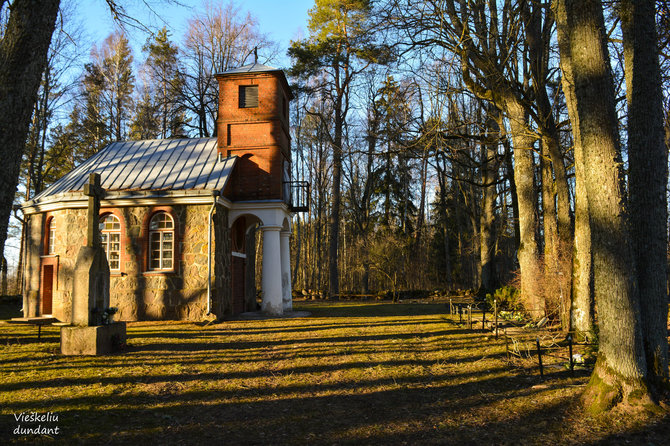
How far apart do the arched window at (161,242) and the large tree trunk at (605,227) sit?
13.0 metres

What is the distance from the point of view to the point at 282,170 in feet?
58.0

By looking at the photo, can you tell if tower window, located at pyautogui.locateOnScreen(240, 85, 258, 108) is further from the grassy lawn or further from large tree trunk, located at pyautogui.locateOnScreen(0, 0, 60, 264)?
large tree trunk, located at pyautogui.locateOnScreen(0, 0, 60, 264)

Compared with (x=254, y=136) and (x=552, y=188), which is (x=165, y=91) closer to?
(x=254, y=136)

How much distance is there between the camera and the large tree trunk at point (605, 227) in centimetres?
523

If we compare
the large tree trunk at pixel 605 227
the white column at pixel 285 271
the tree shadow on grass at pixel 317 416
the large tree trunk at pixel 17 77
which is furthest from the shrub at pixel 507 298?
the large tree trunk at pixel 17 77

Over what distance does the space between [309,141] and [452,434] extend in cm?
3263

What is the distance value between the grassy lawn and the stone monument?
382mm

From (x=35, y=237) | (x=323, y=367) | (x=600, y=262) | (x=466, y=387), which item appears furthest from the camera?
(x=35, y=237)

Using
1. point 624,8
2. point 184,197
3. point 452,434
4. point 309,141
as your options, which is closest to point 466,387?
point 452,434

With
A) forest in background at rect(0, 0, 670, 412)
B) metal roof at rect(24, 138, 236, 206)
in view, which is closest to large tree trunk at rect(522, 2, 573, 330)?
forest in background at rect(0, 0, 670, 412)

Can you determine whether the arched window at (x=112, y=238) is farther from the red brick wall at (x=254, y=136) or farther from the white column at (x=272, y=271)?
the white column at (x=272, y=271)

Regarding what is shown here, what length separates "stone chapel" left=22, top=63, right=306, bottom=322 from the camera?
49.3ft

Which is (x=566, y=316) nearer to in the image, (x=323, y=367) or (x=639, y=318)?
(x=639, y=318)

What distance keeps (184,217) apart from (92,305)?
617cm
